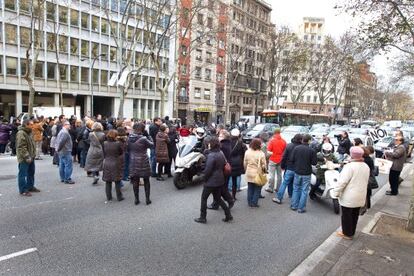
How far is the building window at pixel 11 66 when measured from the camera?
31.2 meters

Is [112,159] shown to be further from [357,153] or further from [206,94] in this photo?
[206,94]

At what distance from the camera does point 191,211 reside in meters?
6.53

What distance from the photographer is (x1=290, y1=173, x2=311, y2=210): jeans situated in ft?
22.3

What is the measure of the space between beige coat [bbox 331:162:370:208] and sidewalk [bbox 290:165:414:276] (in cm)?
68

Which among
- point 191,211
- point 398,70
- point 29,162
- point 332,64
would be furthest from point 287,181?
point 332,64

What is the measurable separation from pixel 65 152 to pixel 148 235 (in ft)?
14.4

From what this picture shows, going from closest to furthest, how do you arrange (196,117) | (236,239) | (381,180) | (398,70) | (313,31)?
(236,239)
(381,180)
(398,70)
(196,117)
(313,31)

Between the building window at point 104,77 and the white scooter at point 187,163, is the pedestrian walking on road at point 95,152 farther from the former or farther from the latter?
the building window at point 104,77

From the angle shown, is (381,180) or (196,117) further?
(196,117)

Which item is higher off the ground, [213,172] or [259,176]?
[213,172]

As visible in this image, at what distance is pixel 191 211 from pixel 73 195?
294 centimetres

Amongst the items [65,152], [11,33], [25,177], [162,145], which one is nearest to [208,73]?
[11,33]

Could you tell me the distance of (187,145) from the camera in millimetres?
8555

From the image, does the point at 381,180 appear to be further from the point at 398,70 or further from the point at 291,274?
the point at 398,70
